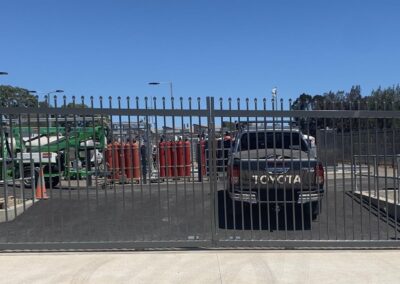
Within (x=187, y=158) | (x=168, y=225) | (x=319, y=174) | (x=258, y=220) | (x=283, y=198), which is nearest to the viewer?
(x=283, y=198)

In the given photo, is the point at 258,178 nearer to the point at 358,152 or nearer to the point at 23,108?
the point at 358,152

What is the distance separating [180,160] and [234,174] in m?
0.95

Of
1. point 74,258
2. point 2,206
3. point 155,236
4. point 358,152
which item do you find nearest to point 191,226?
point 155,236

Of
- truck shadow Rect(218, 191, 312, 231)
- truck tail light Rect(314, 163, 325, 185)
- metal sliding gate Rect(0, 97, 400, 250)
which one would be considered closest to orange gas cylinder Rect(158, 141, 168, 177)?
metal sliding gate Rect(0, 97, 400, 250)

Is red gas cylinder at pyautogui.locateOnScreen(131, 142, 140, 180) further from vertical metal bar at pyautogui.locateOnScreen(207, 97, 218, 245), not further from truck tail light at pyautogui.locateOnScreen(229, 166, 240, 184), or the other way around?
truck tail light at pyautogui.locateOnScreen(229, 166, 240, 184)

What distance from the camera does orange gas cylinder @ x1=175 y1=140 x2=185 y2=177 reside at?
8090 mm

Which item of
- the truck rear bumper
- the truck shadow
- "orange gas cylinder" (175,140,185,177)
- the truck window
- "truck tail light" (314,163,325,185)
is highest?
the truck window

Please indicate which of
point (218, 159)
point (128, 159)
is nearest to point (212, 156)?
point (218, 159)

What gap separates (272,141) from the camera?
777cm

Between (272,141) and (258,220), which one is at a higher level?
(272,141)

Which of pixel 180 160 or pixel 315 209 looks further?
pixel 315 209

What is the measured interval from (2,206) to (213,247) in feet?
17.1

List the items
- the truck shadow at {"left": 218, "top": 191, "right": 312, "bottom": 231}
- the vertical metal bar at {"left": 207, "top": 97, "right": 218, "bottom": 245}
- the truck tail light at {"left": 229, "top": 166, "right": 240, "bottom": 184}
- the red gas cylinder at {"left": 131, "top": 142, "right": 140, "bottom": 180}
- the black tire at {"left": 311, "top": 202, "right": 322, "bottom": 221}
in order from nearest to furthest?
1. the vertical metal bar at {"left": 207, "top": 97, "right": 218, "bottom": 245}
2. the red gas cylinder at {"left": 131, "top": 142, "right": 140, "bottom": 180}
3. the truck tail light at {"left": 229, "top": 166, "right": 240, "bottom": 184}
4. the black tire at {"left": 311, "top": 202, "right": 322, "bottom": 221}
5. the truck shadow at {"left": 218, "top": 191, "right": 312, "bottom": 231}

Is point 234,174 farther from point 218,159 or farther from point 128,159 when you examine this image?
point 128,159
